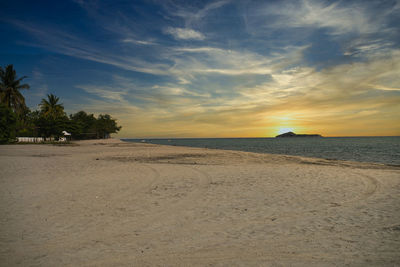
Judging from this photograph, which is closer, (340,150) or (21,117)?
(340,150)

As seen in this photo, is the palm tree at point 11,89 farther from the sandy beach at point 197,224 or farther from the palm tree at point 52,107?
the sandy beach at point 197,224

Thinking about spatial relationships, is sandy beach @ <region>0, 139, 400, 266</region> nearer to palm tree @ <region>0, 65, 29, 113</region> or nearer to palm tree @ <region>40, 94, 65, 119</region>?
palm tree @ <region>0, 65, 29, 113</region>

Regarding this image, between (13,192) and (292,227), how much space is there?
29.5 feet

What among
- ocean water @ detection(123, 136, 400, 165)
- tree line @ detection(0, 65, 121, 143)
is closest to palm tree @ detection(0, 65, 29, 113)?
tree line @ detection(0, 65, 121, 143)

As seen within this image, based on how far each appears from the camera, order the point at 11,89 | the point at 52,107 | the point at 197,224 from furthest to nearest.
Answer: the point at 52,107
the point at 11,89
the point at 197,224

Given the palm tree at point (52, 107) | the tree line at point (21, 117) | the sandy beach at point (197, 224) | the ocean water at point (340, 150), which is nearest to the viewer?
the sandy beach at point (197, 224)

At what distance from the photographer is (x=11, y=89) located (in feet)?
149

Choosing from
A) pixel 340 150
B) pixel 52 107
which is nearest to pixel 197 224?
pixel 340 150

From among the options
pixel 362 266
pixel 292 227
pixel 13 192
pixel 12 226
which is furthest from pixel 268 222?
pixel 13 192

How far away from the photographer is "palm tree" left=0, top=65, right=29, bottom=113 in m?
45.4

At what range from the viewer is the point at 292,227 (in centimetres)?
517

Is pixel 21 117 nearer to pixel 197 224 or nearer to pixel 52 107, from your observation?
pixel 52 107

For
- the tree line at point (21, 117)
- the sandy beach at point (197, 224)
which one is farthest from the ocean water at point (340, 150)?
the tree line at point (21, 117)

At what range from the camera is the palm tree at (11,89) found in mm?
45434
